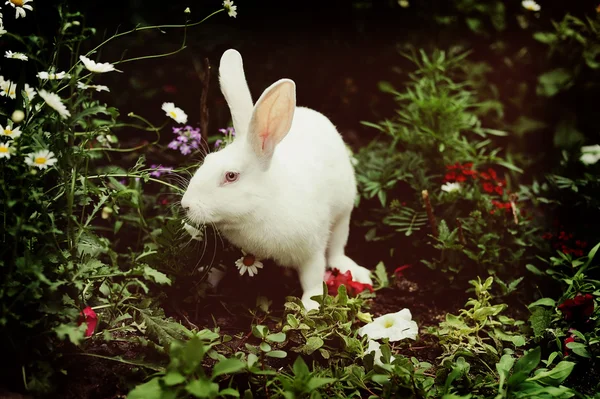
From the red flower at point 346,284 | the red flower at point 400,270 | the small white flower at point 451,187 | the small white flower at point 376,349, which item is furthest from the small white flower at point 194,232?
the small white flower at point 451,187

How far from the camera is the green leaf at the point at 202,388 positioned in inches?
79.2

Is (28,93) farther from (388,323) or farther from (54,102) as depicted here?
(388,323)

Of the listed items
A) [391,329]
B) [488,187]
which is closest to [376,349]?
[391,329]

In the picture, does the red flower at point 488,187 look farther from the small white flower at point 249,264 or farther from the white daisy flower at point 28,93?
the white daisy flower at point 28,93

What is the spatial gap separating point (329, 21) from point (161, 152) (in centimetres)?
168

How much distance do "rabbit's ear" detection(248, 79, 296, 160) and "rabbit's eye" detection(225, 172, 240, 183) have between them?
14 centimetres

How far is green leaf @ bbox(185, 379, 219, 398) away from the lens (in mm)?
2012

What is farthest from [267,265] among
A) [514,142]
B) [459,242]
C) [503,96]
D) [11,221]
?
[503,96]

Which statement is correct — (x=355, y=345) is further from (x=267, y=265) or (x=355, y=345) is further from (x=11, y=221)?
(x=11, y=221)

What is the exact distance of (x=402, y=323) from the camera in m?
2.84

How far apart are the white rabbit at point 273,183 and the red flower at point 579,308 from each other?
117 centimetres

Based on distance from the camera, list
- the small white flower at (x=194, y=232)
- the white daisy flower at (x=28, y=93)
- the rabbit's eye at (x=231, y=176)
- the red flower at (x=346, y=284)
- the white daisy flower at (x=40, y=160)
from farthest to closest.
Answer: the red flower at (x=346, y=284)
the small white flower at (x=194, y=232)
the rabbit's eye at (x=231, y=176)
the white daisy flower at (x=28, y=93)
the white daisy flower at (x=40, y=160)

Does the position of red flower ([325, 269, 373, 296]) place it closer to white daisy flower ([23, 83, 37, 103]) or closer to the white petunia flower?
the white petunia flower

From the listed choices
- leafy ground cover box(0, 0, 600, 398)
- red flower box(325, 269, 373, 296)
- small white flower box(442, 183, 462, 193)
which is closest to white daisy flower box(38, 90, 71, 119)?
leafy ground cover box(0, 0, 600, 398)
